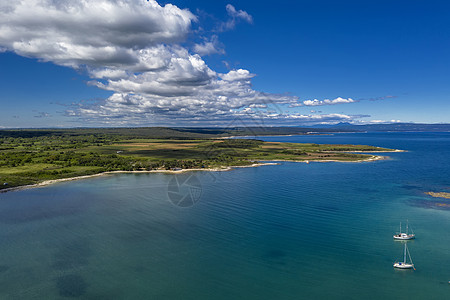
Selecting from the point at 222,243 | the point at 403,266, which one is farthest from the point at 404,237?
the point at 222,243

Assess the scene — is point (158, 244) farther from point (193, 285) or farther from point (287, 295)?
point (287, 295)

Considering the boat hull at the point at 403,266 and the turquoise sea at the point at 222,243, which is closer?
the turquoise sea at the point at 222,243

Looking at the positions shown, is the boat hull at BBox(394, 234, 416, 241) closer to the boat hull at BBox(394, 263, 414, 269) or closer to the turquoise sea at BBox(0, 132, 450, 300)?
the turquoise sea at BBox(0, 132, 450, 300)

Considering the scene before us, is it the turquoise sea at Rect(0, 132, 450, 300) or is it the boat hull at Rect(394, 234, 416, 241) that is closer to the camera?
the turquoise sea at Rect(0, 132, 450, 300)

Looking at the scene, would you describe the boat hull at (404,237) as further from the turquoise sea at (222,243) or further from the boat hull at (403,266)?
the boat hull at (403,266)

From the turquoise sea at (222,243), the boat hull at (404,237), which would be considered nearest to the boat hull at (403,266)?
the turquoise sea at (222,243)

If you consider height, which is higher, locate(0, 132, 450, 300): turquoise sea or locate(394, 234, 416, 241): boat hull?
locate(394, 234, 416, 241): boat hull

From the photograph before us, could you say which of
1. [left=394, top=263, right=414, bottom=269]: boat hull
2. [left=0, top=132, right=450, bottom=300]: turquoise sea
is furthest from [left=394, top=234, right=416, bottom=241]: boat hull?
[left=394, top=263, right=414, bottom=269]: boat hull

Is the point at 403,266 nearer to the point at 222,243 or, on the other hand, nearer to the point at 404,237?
the point at 404,237
